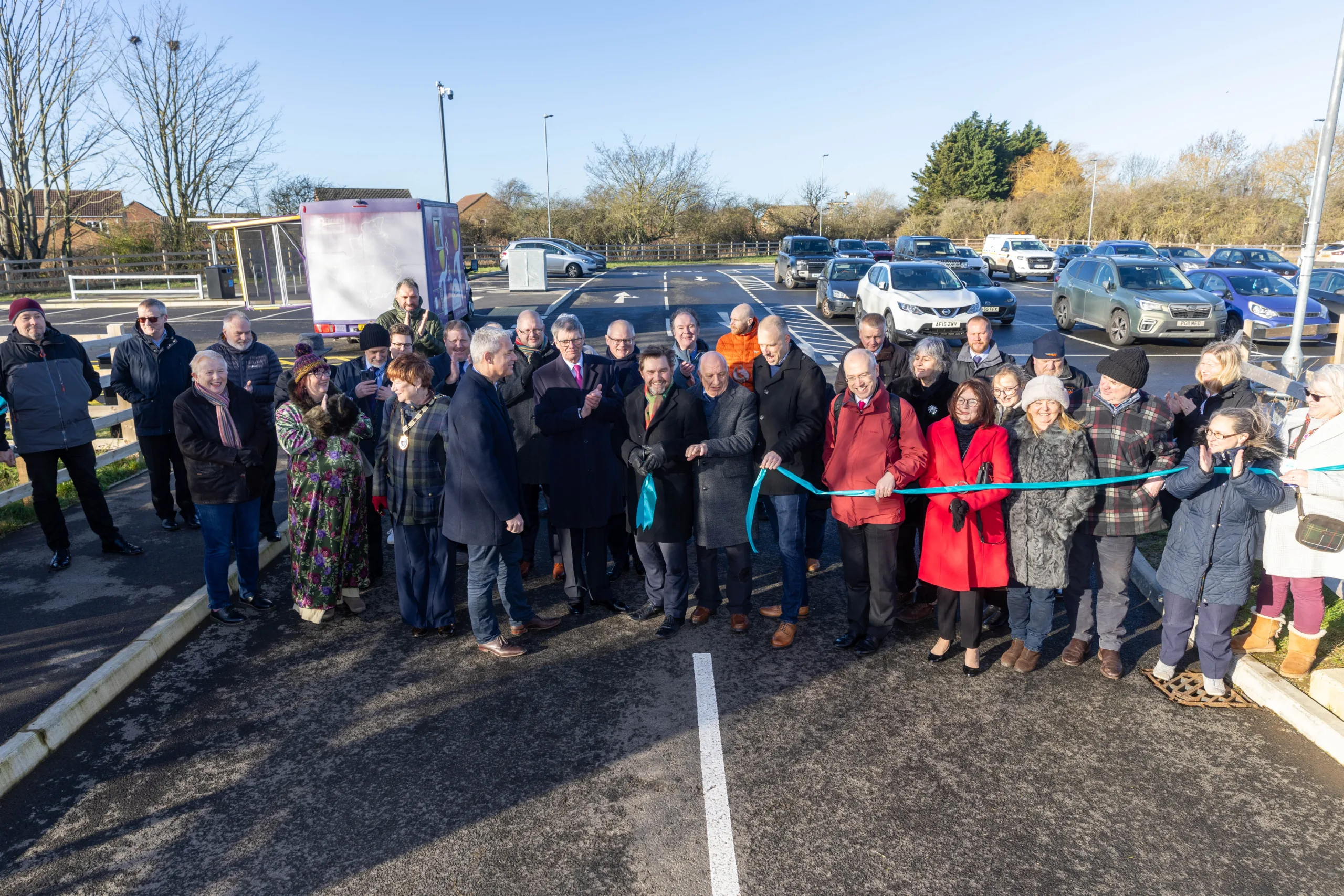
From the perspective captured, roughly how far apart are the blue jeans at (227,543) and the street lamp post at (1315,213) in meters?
12.8

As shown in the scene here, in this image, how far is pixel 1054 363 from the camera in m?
5.71

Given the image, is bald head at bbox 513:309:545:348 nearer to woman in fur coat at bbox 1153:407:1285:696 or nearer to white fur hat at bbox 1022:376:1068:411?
white fur hat at bbox 1022:376:1068:411

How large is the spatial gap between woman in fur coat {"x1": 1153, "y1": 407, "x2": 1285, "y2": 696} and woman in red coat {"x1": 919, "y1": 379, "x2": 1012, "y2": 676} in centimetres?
91

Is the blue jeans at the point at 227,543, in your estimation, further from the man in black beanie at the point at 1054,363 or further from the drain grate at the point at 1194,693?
the drain grate at the point at 1194,693

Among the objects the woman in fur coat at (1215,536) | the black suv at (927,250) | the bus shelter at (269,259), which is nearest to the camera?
the woman in fur coat at (1215,536)

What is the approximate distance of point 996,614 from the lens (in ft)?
19.0

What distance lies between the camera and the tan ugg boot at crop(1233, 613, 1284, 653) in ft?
16.8

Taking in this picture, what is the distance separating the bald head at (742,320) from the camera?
7355 mm

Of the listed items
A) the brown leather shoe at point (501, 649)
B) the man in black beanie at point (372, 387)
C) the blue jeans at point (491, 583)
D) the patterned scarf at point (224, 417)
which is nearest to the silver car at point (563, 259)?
the man in black beanie at point (372, 387)

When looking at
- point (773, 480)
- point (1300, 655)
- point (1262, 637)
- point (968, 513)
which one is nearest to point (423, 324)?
point (773, 480)

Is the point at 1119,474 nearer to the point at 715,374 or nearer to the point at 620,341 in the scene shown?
the point at 715,374

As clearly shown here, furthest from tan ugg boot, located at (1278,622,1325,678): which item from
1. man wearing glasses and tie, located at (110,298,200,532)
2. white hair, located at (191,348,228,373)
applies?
man wearing glasses and tie, located at (110,298,200,532)

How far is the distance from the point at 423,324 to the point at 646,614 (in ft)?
13.7

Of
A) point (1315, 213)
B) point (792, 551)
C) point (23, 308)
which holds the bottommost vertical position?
point (792, 551)
